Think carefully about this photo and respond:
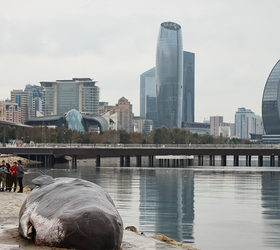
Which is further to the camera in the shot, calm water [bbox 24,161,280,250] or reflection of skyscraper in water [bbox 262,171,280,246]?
calm water [bbox 24,161,280,250]

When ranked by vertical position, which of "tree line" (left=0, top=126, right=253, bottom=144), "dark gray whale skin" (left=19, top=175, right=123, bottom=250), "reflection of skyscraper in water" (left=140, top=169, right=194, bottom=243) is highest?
"tree line" (left=0, top=126, right=253, bottom=144)

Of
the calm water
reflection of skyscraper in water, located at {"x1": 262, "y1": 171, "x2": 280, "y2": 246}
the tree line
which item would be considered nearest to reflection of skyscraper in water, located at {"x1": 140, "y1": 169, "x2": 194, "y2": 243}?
the calm water

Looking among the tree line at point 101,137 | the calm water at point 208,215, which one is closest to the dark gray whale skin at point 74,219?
the calm water at point 208,215

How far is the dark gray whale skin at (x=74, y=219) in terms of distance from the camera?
9.64 meters

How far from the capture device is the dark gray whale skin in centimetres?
964

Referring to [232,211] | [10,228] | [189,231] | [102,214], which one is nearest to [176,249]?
[102,214]

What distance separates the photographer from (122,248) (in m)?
10.7

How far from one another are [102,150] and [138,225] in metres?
67.1

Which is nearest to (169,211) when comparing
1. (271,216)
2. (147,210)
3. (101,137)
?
(147,210)

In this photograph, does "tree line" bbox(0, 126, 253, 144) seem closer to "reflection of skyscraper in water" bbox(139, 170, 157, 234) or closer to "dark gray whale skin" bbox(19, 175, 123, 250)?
"reflection of skyscraper in water" bbox(139, 170, 157, 234)

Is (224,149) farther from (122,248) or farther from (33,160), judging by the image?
(122,248)

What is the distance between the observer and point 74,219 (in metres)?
9.70

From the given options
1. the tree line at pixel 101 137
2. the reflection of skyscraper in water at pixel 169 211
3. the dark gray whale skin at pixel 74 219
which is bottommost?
the reflection of skyscraper in water at pixel 169 211

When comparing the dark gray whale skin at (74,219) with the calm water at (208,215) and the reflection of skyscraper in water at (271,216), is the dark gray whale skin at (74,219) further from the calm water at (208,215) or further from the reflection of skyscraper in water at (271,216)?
the reflection of skyscraper in water at (271,216)
